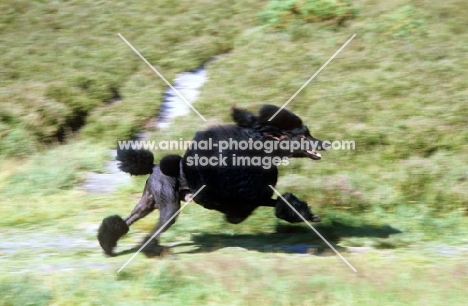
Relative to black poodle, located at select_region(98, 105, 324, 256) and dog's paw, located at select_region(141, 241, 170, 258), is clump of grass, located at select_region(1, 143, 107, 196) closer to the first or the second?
black poodle, located at select_region(98, 105, 324, 256)

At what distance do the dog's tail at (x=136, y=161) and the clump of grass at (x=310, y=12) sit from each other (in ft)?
28.9

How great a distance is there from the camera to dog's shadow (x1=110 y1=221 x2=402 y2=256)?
8023 millimetres

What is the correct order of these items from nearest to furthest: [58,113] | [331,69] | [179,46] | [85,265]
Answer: [85,265], [58,113], [331,69], [179,46]

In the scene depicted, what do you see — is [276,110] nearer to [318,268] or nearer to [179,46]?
[318,268]

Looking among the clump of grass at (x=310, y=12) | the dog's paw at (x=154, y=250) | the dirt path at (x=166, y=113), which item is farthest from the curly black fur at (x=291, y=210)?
the clump of grass at (x=310, y=12)

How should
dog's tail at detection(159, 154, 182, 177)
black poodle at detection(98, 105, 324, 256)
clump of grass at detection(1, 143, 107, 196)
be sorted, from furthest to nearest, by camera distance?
clump of grass at detection(1, 143, 107, 196), dog's tail at detection(159, 154, 182, 177), black poodle at detection(98, 105, 324, 256)

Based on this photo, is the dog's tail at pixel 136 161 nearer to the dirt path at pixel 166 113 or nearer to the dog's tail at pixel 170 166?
the dog's tail at pixel 170 166

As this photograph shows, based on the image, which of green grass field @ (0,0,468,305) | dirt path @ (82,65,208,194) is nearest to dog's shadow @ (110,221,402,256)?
green grass field @ (0,0,468,305)

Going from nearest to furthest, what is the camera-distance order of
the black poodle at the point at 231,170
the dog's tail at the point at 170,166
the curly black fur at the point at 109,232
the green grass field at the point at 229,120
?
the green grass field at the point at 229,120
the black poodle at the point at 231,170
the curly black fur at the point at 109,232
the dog's tail at the point at 170,166

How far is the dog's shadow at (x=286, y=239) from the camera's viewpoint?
8.02 metres

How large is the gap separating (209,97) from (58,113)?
107 inches

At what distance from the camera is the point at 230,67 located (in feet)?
48.4

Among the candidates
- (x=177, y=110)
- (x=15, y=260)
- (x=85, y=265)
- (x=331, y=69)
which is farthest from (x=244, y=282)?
(x=331, y=69)

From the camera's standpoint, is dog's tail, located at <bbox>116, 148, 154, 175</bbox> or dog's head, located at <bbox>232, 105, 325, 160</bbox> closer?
dog's head, located at <bbox>232, 105, 325, 160</bbox>
